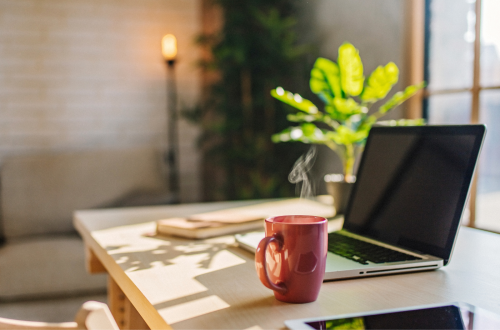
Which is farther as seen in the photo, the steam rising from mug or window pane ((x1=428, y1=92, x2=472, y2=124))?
the steam rising from mug

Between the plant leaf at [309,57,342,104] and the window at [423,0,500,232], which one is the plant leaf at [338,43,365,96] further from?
the window at [423,0,500,232]

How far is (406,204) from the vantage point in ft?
2.77

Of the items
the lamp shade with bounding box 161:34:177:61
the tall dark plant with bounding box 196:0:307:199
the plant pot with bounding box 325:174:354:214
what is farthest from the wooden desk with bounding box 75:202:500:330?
the lamp shade with bounding box 161:34:177:61

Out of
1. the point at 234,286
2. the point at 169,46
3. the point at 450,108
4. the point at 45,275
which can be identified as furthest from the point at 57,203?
the point at 234,286

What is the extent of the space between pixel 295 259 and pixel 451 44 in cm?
154

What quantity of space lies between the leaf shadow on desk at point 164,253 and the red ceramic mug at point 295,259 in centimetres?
21

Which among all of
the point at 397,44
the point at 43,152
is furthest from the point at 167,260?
the point at 43,152

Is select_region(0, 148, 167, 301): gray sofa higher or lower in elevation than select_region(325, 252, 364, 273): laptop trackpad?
lower

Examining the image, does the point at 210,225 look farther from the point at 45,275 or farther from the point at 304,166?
the point at 304,166

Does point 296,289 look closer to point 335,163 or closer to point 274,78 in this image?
point 335,163

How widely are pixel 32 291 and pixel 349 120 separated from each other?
4.69ft

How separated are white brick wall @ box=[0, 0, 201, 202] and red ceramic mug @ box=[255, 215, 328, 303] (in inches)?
99.7

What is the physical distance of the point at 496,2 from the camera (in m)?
1.59

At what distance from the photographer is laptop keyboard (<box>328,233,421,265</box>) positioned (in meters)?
0.72
